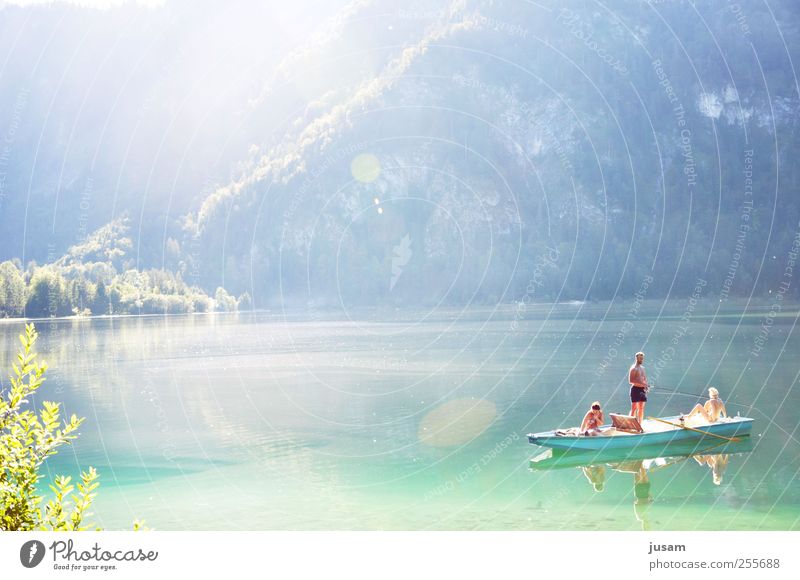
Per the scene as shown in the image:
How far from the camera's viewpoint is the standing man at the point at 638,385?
79.5 ft

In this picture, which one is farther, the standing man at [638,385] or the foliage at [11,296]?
the foliage at [11,296]

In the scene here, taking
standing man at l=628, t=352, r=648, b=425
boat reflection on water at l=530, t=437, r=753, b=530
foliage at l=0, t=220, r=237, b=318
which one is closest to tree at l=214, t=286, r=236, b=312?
foliage at l=0, t=220, r=237, b=318

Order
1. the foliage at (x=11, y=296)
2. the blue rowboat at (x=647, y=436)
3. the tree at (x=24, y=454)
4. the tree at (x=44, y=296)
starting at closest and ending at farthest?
the tree at (x=24, y=454) → the blue rowboat at (x=647, y=436) → the tree at (x=44, y=296) → the foliage at (x=11, y=296)

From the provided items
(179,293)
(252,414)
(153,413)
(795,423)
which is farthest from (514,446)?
(179,293)

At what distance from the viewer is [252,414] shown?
34094mm

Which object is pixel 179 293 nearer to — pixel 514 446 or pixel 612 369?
pixel 612 369

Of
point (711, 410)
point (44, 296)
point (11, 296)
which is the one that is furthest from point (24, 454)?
point (11, 296)

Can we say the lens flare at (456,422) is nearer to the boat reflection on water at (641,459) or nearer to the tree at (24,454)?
the boat reflection on water at (641,459)

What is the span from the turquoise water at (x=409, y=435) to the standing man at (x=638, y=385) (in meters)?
2.11

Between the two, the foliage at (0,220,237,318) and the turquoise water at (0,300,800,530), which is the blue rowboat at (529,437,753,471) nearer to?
the turquoise water at (0,300,800,530)

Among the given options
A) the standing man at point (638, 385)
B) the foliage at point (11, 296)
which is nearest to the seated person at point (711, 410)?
the standing man at point (638, 385)

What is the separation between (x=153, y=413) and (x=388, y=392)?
10779 millimetres

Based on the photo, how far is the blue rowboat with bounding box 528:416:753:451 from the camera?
23656 millimetres

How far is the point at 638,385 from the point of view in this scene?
966 inches
